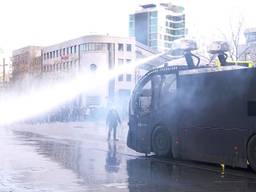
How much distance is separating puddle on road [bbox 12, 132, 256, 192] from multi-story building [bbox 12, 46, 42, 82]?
84.4 m

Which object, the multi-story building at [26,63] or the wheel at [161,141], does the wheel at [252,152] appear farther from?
the multi-story building at [26,63]

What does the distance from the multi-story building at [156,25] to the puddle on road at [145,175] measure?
91623mm

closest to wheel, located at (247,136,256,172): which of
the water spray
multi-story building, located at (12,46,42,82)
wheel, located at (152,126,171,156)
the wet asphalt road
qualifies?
the wet asphalt road

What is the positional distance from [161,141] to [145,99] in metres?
1.57

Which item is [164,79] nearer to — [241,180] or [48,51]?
[241,180]

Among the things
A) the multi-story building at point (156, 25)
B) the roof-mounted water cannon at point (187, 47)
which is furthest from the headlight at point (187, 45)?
the multi-story building at point (156, 25)

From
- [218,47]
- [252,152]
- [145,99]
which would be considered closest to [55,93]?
[145,99]

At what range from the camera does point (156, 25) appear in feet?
388

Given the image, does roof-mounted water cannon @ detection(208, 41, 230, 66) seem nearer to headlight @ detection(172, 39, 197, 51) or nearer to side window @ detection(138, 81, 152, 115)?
headlight @ detection(172, 39, 197, 51)

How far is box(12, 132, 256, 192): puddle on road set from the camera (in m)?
10.3

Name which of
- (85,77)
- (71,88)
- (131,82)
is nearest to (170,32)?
(131,82)

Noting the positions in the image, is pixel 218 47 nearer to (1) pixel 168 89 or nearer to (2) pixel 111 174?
(1) pixel 168 89

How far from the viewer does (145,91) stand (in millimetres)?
16609

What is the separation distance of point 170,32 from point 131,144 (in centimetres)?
10796
